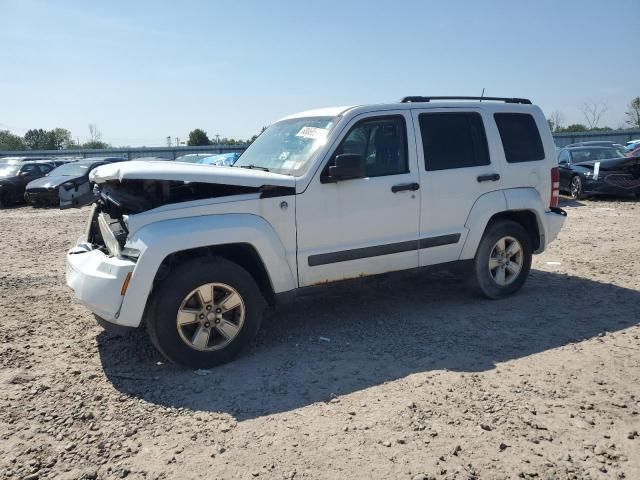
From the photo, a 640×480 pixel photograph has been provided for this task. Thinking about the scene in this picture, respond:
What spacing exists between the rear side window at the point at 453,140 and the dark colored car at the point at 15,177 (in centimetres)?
1605

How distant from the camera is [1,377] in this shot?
155 inches

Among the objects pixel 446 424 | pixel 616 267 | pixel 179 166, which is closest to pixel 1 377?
pixel 179 166

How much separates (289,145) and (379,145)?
0.84m

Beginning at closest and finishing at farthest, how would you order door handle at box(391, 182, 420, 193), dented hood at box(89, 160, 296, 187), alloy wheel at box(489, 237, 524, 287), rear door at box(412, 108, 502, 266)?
1. dented hood at box(89, 160, 296, 187)
2. door handle at box(391, 182, 420, 193)
3. rear door at box(412, 108, 502, 266)
4. alloy wheel at box(489, 237, 524, 287)

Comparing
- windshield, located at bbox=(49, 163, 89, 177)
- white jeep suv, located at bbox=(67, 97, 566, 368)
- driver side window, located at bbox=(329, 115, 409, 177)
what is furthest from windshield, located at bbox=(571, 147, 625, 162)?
windshield, located at bbox=(49, 163, 89, 177)

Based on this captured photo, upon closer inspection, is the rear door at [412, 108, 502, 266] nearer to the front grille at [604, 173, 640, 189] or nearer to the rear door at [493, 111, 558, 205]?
the rear door at [493, 111, 558, 205]

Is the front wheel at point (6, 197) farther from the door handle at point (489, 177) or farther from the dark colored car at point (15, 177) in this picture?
the door handle at point (489, 177)

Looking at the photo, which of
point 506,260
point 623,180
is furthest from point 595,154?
point 506,260

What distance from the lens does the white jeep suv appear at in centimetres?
382

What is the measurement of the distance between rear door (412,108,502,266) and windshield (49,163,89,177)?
14.3 meters

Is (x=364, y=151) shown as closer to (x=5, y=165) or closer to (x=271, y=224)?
(x=271, y=224)

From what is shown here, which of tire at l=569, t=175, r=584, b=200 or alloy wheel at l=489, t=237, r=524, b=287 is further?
tire at l=569, t=175, r=584, b=200

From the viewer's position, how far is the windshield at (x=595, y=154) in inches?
555

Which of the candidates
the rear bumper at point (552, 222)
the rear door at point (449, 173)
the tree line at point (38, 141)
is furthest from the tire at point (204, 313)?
the tree line at point (38, 141)
